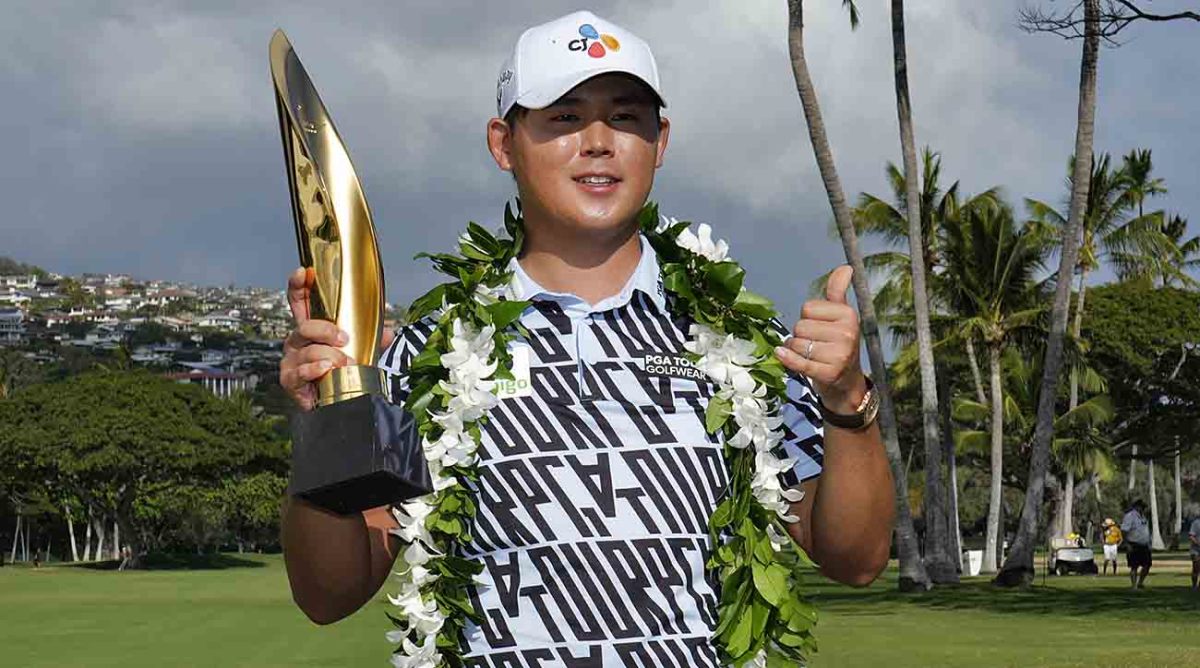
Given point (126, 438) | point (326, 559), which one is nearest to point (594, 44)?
point (326, 559)

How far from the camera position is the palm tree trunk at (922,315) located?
30.7 meters

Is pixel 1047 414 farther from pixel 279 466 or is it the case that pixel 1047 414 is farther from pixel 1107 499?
pixel 1107 499

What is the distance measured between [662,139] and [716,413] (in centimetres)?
56

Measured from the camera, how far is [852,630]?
2069 cm

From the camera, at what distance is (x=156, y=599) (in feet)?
115

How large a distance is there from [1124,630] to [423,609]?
18.8 m

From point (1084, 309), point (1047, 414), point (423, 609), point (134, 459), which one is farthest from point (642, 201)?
point (134, 459)

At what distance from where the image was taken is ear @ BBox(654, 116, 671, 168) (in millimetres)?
3271

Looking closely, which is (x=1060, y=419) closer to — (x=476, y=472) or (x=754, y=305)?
(x=754, y=305)

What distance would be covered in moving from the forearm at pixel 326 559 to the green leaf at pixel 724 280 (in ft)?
2.70

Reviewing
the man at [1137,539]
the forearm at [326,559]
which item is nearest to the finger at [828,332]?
the forearm at [326,559]

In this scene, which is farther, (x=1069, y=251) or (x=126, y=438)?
(x=126, y=438)

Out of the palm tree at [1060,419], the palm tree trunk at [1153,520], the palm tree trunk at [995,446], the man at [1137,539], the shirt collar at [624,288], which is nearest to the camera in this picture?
the shirt collar at [624,288]

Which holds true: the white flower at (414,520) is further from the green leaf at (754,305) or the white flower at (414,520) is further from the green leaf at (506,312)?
the green leaf at (754,305)
